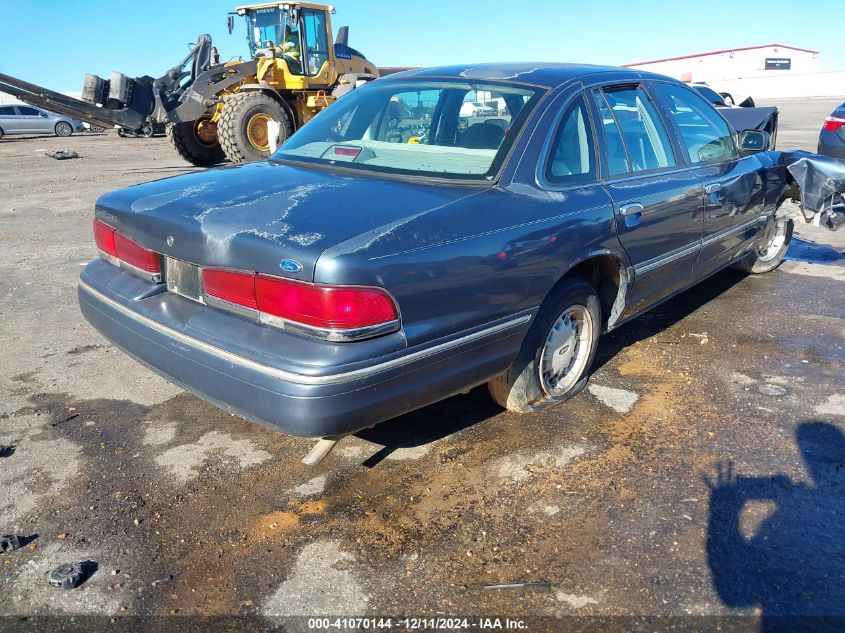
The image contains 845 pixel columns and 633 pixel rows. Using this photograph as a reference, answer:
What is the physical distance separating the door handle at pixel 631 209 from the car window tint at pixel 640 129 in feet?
0.82

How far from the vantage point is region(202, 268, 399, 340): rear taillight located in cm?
244

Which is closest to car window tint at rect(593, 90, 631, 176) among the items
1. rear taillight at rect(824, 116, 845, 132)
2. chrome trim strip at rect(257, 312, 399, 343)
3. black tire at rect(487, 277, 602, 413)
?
black tire at rect(487, 277, 602, 413)

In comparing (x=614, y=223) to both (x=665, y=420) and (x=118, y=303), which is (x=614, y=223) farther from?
(x=118, y=303)

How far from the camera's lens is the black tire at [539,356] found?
331cm

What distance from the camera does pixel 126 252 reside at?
10.7 feet

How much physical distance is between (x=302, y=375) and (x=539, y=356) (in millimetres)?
1357

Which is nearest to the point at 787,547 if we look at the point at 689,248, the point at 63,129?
the point at 689,248

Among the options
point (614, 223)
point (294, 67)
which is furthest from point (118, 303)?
point (294, 67)

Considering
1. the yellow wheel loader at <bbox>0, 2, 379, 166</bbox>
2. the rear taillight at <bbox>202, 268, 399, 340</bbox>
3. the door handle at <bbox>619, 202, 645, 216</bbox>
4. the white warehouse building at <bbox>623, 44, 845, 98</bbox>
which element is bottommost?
the rear taillight at <bbox>202, 268, 399, 340</bbox>

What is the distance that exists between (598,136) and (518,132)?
1.86ft

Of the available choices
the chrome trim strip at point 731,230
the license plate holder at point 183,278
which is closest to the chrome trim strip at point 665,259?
the chrome trim strip at point 731,230

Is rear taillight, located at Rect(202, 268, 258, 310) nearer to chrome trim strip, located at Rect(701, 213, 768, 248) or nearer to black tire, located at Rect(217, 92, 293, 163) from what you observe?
chrome trim strip, located at Rect(701, 213, 768, 248)

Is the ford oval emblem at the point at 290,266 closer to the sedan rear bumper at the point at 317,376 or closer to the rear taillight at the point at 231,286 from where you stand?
the rear taillight at the point at 231,286

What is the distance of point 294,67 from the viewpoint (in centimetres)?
1489
